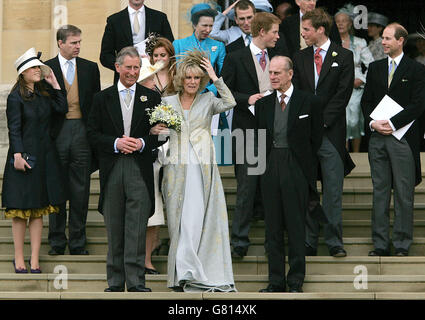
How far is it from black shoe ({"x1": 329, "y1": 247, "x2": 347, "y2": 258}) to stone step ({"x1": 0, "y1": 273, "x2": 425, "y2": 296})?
0.41 meters

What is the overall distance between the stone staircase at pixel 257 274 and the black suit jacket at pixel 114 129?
2.95 feet

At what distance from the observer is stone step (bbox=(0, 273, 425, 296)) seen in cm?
1251

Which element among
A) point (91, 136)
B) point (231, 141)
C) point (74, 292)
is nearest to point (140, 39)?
point (231, 141)

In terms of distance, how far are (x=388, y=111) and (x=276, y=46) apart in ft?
4.67

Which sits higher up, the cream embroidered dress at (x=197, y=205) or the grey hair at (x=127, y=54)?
the grey hair at (x=127, y=54)

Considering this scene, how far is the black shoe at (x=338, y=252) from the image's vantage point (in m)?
13.0

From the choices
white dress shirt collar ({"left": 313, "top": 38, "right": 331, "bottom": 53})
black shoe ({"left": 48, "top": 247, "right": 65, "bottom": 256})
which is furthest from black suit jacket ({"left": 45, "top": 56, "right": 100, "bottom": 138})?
white dress shirt collar ({"left": 313, "top": 38, "right": 331, "bottom": 53})

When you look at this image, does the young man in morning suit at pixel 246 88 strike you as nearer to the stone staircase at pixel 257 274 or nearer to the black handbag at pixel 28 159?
the stone staircase at pixel 257 274

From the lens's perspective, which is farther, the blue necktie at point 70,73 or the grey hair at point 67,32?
the blue necktie at point 70,73

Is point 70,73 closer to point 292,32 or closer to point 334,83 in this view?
point 292,32

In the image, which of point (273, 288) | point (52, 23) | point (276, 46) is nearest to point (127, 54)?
point (276, 46)

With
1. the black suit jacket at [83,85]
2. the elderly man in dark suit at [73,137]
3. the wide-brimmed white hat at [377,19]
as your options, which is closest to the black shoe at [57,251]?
the elderly man in dark suit at [73,137]

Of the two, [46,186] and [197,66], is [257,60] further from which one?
[46,186]

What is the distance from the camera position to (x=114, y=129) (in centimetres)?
1254
